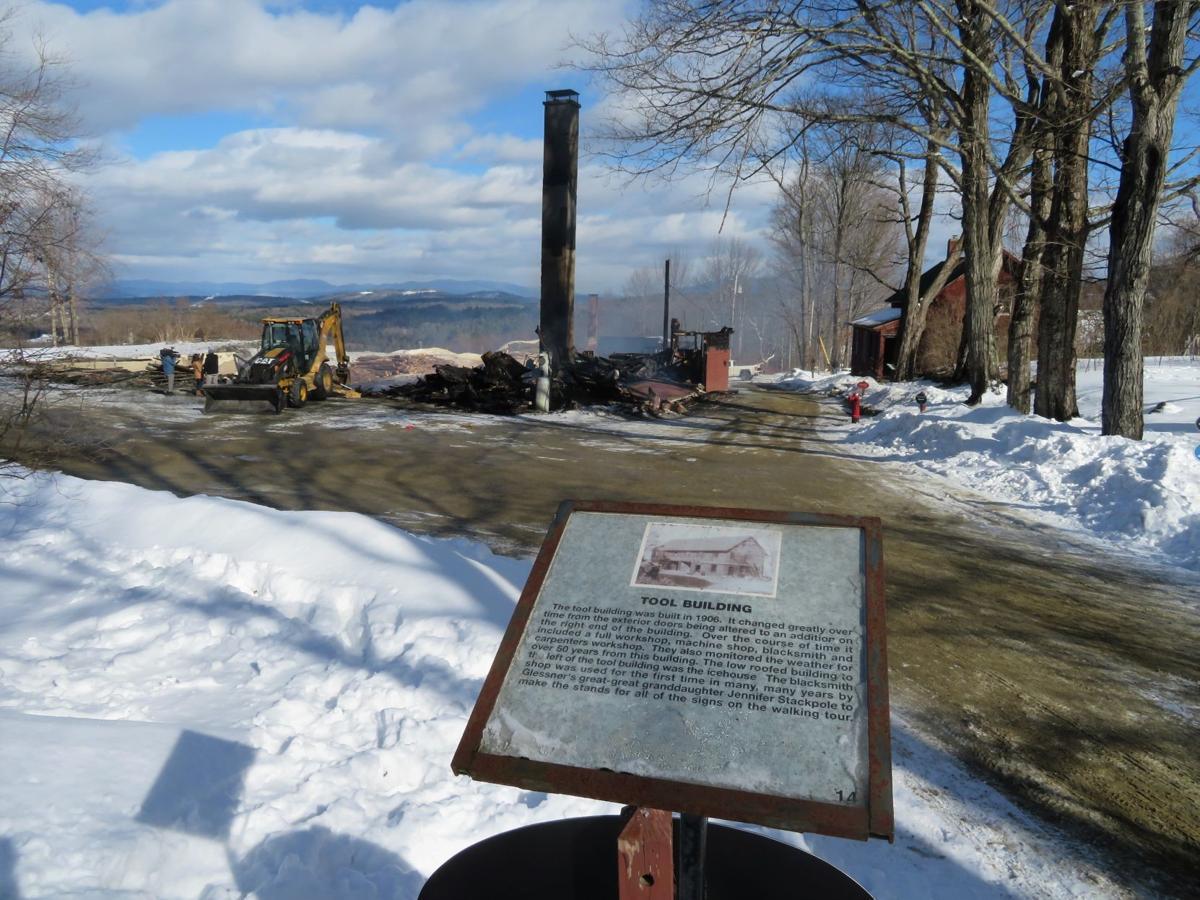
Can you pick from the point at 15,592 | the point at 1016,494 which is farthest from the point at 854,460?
the point at 15,592

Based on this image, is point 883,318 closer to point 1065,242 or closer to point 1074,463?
point 1065,242

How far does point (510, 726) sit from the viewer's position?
2426mm

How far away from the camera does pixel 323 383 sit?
77.8 feet

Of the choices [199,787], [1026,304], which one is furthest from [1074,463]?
[199,787]

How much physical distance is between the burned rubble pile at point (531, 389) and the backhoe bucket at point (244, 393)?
4.70 m

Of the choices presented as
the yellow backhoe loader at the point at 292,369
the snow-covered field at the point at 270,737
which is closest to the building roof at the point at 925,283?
the yellow backhoe loader at the point at 292,369

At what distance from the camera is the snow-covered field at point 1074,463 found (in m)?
9.23

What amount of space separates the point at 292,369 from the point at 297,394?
730mm

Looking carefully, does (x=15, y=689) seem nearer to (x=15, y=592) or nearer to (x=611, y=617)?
(x=15, y=592)

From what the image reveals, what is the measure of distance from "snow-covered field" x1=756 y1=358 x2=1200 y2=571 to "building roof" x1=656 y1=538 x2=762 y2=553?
24.6 ft

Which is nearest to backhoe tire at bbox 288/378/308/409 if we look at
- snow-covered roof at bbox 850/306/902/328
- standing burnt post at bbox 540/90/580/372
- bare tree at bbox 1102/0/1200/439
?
standing burnt post at bbox 540/90/580/372

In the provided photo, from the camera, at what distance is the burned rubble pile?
74.6ft

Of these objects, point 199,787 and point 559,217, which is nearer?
point 199,787

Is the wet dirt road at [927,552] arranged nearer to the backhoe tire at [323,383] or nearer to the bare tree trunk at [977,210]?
the backhoe tire at [323,383]
